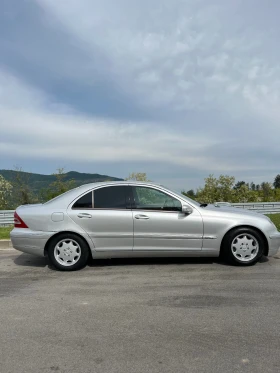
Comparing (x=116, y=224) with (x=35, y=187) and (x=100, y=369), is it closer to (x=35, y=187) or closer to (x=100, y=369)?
(x=100, y=369)

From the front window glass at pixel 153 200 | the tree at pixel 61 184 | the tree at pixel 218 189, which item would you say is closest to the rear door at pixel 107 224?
the front window glass at pixel 153 200

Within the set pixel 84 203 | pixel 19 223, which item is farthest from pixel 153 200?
pixel 19 223

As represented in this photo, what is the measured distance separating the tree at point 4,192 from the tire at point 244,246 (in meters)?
20.7

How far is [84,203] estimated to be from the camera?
5.89 m

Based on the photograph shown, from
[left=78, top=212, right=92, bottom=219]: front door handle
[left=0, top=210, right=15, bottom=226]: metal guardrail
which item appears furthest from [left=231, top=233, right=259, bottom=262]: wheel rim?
[left=0, top=210, right=15, bottom=226]: metal guardrail

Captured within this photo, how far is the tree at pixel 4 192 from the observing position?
24.4 m

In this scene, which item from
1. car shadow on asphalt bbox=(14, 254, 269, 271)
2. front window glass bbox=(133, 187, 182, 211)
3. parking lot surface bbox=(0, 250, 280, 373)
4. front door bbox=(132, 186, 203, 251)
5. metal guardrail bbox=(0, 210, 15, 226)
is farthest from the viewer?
metal guardrail bbox=(0, 210, 15, 226)

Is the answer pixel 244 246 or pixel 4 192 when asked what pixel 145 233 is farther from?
pixel 4 192

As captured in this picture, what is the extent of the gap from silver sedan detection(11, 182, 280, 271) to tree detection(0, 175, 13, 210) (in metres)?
19.2

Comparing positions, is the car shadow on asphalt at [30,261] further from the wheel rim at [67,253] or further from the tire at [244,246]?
the tire at [244,246]

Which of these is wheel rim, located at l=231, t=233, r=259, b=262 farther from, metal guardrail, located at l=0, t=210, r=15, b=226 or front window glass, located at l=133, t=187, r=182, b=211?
metal guardrail, located at l=0, t=210, r=15, b=226

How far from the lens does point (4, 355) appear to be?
9.48ft

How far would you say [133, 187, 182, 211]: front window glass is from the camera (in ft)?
19.1

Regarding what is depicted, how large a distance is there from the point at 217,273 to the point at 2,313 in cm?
319
